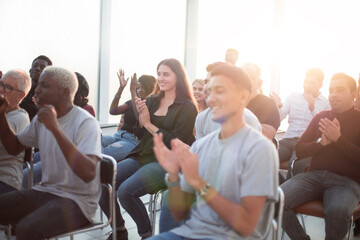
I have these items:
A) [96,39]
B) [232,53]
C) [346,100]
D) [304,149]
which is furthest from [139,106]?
[96,39]

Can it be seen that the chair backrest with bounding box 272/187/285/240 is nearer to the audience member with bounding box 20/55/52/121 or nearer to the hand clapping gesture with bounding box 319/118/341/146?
the hand clapping gesture with bounding box 319/118/341/146

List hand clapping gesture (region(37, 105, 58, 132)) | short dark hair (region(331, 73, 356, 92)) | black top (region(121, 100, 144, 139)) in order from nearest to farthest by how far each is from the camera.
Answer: hand clapping gesture (region(37, 105, 58, 132)) < short dark hair (region(331, 73, 356, 92)) < black top (region(121, 100, 144, 139))

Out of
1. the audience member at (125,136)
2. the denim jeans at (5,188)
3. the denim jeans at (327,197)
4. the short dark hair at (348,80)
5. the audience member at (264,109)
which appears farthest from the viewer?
the audience member at (125,136)

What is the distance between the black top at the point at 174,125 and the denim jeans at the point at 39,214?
3.01ft

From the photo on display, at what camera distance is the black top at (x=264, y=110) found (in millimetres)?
2973

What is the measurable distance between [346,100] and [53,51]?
3.22 m

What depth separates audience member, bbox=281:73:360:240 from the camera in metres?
2.38

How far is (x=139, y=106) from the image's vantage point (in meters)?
2.82

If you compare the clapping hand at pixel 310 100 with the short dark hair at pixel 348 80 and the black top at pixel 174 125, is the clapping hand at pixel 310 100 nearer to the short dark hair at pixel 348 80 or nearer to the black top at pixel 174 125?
the short dark hair at pixel 348 80

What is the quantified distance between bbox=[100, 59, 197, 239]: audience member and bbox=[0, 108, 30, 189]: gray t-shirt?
659mm

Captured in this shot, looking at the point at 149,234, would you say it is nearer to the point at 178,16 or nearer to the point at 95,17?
the point at 95,17

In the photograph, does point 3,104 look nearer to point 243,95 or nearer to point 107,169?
point 107,169

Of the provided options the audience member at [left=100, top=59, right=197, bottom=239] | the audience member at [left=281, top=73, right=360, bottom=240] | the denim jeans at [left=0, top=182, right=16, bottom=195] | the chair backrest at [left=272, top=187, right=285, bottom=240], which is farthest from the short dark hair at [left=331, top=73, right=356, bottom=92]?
the denim jeans at [left=0, top=182, right=16, bottom=195]

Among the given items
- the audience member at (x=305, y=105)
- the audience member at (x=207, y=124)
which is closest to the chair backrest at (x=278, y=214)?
the audience member at (x=207, y=124)
